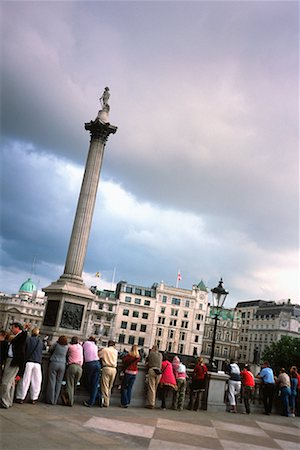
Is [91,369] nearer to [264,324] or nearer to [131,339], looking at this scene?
[131,339]

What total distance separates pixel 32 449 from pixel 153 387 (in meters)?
7.48

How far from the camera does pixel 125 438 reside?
9.09 m

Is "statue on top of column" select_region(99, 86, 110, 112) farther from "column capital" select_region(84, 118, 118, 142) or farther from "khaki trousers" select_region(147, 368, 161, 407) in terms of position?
"khaki trousers" select_region(147, 368, 161, 407)

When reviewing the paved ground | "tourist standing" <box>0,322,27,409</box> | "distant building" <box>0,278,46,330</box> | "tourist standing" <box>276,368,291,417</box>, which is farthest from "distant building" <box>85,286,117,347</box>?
"tourist standing" <box>0,322,27,409</box>

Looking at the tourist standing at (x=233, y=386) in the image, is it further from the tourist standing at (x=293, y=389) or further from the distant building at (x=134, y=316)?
the distant building at (x=134, y=316)

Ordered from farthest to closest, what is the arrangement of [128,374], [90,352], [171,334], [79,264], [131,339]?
[171,334] < [131,339] < [79,264] < [128,374] < [90,352]

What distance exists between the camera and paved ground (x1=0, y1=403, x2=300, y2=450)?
8078mm

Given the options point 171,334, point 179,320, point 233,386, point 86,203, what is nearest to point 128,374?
point 233,386

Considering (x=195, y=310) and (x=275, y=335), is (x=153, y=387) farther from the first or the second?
(x=275, y=335)

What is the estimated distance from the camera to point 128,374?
13.6 metres

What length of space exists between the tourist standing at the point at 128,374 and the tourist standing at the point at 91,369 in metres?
0.95

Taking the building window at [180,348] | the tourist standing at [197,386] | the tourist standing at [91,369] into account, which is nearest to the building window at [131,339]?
the building window at [180,348]

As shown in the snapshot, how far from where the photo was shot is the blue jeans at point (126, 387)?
13609mm

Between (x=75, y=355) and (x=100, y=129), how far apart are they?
26.2m
